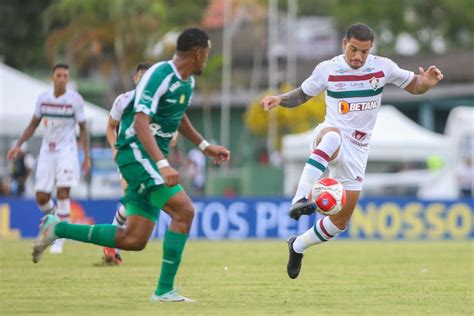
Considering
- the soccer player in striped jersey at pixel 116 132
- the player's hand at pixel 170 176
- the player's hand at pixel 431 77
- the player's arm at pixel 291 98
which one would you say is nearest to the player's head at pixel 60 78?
the soccer player in striped jersey at pixel 116 132

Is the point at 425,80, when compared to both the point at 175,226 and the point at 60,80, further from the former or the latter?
the point at 60,80

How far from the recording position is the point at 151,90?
37.1 ft

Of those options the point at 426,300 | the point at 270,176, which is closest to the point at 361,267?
the point at 426,300

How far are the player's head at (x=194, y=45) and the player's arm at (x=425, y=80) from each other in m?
3.40

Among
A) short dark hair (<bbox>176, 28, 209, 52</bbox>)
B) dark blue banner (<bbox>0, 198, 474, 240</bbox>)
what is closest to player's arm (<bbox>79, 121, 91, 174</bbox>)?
short dark hair (<bbox>176, 28, 209, 52</bbox>)

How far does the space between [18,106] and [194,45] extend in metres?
20.9

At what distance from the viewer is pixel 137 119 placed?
11.2m

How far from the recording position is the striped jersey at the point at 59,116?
18.9 meters

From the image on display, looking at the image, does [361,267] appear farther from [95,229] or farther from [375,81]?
[95,229]

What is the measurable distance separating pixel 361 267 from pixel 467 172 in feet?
53.7

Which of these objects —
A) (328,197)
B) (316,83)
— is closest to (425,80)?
(316,83)

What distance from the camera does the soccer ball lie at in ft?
44.4

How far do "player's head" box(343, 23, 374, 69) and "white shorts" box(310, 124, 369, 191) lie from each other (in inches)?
32.1

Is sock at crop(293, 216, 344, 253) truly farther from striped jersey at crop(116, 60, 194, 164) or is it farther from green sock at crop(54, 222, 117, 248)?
green sock at crop(54, 222, 117, 248)
